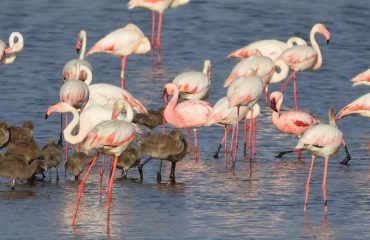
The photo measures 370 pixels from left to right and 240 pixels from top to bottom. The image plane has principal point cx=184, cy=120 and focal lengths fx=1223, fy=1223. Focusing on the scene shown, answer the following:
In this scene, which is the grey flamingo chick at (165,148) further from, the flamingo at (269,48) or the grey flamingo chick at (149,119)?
the flamingo at (269,48)

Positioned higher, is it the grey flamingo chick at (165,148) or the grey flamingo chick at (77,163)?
the grey flamingo chick at (165,148)

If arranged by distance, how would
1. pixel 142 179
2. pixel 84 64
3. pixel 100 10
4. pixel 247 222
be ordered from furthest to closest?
pixel 100 10, pixel 84 64, pixel 142 179, pixel 247 222

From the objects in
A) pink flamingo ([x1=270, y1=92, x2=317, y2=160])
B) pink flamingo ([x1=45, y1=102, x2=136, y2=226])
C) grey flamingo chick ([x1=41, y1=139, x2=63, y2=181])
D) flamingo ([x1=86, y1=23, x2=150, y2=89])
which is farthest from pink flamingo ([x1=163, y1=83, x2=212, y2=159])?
flamingo ([x1=86, y1=23, x2=150, y2=89])

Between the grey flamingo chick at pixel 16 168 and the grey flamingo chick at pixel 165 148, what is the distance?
1208mm

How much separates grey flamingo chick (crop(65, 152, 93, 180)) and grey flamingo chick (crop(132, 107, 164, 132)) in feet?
7.05

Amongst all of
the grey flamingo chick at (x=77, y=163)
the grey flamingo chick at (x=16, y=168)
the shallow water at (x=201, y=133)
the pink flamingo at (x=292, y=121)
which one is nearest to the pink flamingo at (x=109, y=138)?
the shallow water at (x=201, y=133)

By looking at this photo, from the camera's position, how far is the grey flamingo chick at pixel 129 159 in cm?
1223

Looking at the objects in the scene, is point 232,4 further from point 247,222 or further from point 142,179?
point 247,222

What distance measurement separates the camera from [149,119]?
14508mm

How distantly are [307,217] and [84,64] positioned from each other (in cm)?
553

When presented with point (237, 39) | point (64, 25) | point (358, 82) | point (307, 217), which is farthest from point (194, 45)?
point (307, 217)

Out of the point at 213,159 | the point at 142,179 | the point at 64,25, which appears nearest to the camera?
the point at 142,179

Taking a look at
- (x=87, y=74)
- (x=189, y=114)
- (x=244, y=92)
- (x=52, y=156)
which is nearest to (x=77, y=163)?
(x=52, y=156)

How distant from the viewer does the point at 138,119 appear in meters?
14.4
